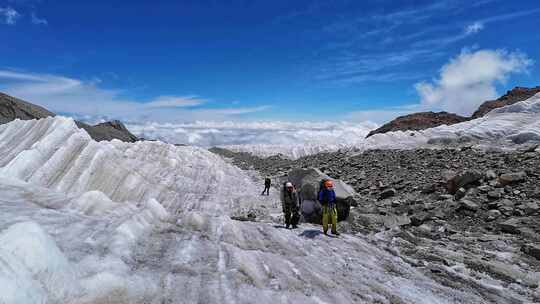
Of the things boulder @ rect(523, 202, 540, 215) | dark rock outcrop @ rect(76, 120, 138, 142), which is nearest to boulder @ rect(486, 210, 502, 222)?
boulder @ rect(523, 202, 540, 215)

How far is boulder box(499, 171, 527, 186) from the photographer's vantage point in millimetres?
14016

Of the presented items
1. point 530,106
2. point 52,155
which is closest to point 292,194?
point 52,155

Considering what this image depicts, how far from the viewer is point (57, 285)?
443 cm

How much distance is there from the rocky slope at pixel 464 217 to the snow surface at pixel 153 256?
0.95 meters

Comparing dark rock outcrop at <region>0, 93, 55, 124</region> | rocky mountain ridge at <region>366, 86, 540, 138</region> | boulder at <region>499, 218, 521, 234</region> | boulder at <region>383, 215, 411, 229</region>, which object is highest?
rocky mountain ridge at <region>366, 86, 540, 138</region>

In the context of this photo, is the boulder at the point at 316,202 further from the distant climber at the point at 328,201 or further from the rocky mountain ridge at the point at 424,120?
the rocky mountain ridge at the point at 424,120

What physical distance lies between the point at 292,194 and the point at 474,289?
5.82 meters

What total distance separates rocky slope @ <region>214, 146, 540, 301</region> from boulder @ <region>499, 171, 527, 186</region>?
0.11ft

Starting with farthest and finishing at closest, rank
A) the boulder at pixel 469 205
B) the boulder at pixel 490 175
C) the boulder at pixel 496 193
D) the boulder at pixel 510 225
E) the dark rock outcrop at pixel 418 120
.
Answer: the dark rock outcrop at pixel 418 120 → the boulder at pixel 490 175 → the boulder at pixel 496 193 → the boulder at pixel 469 205 → the boulder at pixel 510 225

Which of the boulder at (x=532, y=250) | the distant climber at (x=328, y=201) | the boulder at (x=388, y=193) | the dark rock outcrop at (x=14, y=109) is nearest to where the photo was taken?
the boulder at (x=532, y=250)

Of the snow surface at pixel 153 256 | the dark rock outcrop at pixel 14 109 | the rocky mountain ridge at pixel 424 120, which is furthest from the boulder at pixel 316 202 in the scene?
the rocky mountain ridge at pixel 424 120

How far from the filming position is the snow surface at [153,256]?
4.60 metres

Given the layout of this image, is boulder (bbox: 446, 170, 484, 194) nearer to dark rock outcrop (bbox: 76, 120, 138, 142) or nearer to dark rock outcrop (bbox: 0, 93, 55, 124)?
dark rock outcrop (bbox: 76, 120, 138, 142)

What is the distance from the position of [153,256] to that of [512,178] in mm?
14141
